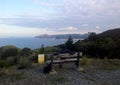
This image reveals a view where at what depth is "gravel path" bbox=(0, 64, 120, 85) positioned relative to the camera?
1096 centimetres

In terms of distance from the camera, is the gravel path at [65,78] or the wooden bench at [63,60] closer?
the gravel path at [65,78]

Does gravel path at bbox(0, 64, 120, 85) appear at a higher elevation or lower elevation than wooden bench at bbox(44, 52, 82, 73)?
lower

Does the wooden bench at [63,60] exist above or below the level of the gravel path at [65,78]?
above

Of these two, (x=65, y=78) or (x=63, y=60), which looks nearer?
(x=65, y=78)

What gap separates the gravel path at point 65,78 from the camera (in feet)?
36.0

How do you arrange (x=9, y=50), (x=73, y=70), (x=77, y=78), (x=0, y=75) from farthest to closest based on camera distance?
(x=9, y=50) → (x=73, y=70) → (x=0, y=75) → (x=77, y=78)

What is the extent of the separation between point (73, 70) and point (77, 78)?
5.85ft

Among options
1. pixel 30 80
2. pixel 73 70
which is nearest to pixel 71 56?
pixel 73 70

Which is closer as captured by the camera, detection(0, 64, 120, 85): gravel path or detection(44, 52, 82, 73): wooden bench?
detection(0, 64, 120, 85): gravel path

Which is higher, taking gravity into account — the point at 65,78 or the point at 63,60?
the point at 63,60

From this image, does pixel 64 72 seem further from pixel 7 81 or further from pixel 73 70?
pixel 7 81

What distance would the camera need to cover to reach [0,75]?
41.2ft

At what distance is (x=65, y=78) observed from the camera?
11539 millimetres

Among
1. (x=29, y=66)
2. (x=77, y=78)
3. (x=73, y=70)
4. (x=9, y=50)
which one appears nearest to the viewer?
(x=77, y=78)
